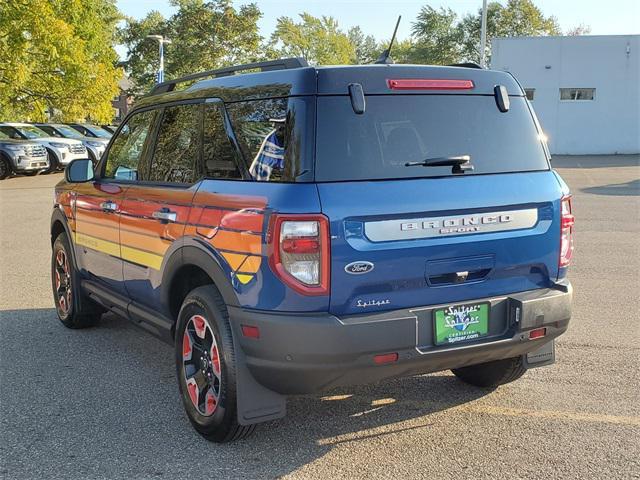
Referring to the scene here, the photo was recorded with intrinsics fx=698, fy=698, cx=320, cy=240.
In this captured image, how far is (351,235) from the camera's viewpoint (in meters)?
3.13

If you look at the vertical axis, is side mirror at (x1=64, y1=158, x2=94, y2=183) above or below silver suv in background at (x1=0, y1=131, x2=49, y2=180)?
above

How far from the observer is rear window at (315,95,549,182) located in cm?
326

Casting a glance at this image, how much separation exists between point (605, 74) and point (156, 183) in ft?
110

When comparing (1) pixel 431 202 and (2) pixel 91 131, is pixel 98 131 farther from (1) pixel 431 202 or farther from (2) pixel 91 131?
(1) pixel 431 202

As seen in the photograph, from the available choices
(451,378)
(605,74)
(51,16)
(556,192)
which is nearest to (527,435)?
(451,378)

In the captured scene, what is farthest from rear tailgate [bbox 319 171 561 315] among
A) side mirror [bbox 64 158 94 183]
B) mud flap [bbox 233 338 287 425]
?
side mirror [bbox 64 158 94 183]

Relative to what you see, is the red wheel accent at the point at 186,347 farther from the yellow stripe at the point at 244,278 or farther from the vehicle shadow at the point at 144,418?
the yellow stripe at the point at 244,278

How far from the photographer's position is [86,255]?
5.45m

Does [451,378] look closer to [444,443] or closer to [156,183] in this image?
[444,443]

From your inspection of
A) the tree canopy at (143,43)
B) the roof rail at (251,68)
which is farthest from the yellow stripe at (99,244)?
the tree canopy at (143,43)

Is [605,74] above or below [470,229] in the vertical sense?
above

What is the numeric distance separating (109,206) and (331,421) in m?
2.20

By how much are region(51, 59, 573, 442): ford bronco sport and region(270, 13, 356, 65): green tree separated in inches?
2240

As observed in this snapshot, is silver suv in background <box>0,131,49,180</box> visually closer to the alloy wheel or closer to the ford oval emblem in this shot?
the alloy wheel
